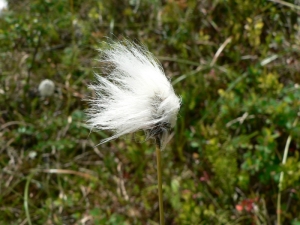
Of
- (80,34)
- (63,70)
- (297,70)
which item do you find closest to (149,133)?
(297,70)

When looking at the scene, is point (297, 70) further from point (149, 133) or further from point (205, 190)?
point (149, 133)

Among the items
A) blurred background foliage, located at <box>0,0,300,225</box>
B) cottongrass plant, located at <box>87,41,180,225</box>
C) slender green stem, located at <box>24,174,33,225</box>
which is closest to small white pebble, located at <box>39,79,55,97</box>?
blurred background foliage, located at <box>0,0,300,225</box>

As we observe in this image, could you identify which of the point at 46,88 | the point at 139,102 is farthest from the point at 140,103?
the point at 46,88

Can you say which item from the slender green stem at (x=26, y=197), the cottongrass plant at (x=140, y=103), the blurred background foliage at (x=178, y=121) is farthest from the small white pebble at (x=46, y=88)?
the cottongrass plant at (x=140, y=103)

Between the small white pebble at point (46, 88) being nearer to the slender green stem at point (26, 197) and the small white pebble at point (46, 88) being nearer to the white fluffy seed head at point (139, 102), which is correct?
the slender green stem at point (26, 197)

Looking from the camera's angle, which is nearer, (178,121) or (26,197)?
(26,197)

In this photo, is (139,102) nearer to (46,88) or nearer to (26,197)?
(26,197)
